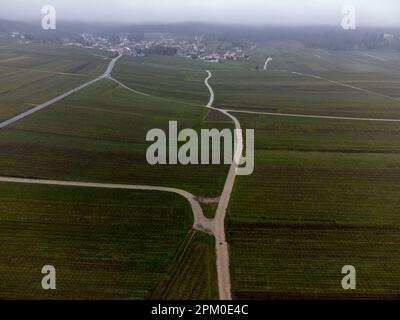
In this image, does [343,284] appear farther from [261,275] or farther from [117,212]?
[117,212]

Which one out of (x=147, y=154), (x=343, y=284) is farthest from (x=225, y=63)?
(x=343, y=284)

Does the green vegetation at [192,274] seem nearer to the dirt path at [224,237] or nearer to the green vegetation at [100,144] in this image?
the dirt path at [224,237]

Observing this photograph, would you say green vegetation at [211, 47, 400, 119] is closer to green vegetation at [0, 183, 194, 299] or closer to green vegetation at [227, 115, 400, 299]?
green vegetation at [227, 115, 400, 299]

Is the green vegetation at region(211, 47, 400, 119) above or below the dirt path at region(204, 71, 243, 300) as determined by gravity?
above

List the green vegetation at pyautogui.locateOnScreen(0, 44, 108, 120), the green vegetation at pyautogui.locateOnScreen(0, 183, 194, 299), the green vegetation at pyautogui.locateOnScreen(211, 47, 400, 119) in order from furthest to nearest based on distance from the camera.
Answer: the green vegetation at pyautogui.locateOnScreen(211, 47, 400, 119) < the green vegetation at pyautogui.locateOnScreen(0, 44, 108, 120) < the green vegetation at pyautogui.locateOnScreen(0, 183, 194, 299)

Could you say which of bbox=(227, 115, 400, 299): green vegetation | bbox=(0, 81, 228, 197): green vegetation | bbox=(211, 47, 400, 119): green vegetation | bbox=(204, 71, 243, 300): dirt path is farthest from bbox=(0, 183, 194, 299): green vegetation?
bbox=(211, 47, 400, 119): green vegetation

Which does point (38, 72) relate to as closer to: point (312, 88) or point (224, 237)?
point (312, 88)

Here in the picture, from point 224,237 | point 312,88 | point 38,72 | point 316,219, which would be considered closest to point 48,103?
point 38,72

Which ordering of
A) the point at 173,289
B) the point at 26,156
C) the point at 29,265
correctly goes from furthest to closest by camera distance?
the point at 26,156, the point at 29,265, the point at 173,289
